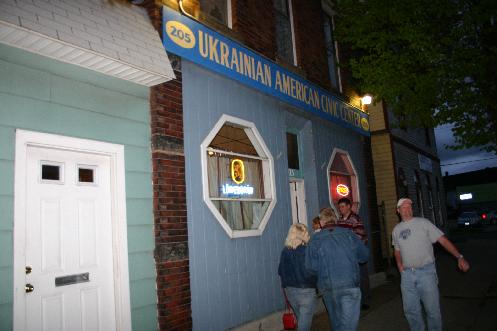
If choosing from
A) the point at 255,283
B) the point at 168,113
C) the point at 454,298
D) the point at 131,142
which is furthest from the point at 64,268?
the point at 454,298

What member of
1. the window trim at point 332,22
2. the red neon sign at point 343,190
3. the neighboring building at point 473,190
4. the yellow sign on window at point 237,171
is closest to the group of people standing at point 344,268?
the yellow sign on window at point 237,171

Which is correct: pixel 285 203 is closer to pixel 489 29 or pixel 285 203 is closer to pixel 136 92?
pixel 136 92

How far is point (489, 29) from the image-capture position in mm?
8836

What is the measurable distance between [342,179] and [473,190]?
60.1 meters

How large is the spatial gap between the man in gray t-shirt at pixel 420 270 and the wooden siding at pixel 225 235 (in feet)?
7.80

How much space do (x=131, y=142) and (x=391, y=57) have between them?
784 centimetres

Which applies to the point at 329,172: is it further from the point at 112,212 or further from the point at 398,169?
the point at 398,169

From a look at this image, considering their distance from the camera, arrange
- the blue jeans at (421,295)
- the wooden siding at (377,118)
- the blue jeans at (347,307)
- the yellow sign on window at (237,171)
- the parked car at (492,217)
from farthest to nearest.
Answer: the parked car at (492,217) < the wooden siding at (377,118) < the yellow sign on window at (237,171) < the blue jeans at (421,295) < the blue jeans at (347,307)

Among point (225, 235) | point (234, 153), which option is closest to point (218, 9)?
point (234, 153)

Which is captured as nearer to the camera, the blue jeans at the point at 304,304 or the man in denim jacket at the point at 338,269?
the man in denim jacket at the point at 338,269

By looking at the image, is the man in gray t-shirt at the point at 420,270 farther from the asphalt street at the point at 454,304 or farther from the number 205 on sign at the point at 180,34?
the number 205 on sign at the point at 180,34

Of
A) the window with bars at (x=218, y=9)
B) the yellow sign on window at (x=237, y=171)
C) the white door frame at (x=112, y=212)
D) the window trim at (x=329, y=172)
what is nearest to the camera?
the white door frame at (x=112, y=212)

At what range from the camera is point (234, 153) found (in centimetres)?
666

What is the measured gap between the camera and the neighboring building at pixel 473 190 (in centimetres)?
5828
